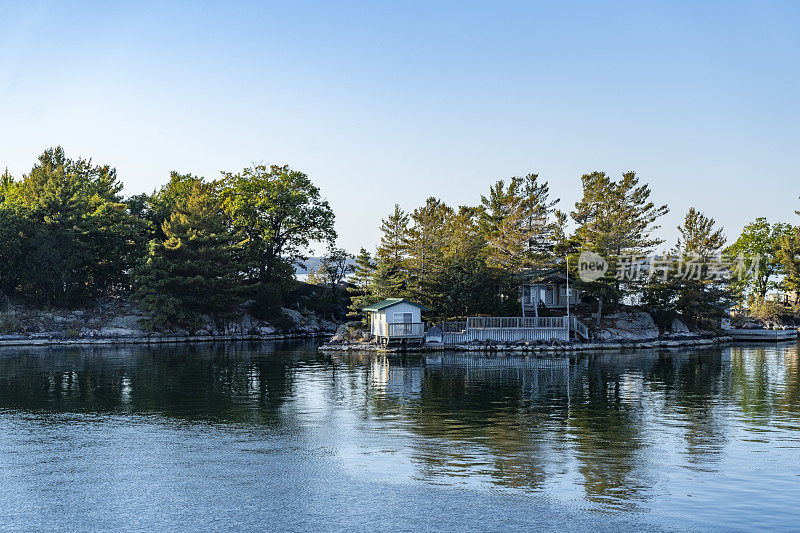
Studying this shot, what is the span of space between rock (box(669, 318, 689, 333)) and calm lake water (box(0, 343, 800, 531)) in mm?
28608

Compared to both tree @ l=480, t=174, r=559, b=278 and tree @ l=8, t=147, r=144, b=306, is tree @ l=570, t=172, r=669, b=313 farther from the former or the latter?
tree @ l=8, t=147, r=144, b=306

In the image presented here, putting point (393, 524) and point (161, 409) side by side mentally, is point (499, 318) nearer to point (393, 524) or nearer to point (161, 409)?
point (161, 409)

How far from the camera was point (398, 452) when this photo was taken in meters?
16.5

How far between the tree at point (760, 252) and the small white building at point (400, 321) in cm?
4998

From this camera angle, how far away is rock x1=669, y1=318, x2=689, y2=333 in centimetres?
6122

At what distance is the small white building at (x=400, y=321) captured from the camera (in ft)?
161

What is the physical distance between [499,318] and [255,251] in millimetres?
28374

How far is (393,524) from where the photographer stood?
11.3 metres

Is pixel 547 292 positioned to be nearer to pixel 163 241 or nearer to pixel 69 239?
pixel 163 241

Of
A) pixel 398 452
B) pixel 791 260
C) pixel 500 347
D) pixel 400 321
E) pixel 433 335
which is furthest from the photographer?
pixel 791 260

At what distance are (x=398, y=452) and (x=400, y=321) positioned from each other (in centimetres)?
3277

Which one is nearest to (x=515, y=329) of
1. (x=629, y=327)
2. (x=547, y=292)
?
(x=547, y=292)

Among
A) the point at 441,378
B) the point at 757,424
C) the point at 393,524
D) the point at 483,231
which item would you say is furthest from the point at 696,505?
the point at 483,231

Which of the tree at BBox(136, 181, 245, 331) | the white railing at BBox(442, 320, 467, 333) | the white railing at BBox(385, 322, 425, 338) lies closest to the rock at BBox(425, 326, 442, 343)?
the white railing at BBox(442, 320, 467, 333)
